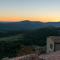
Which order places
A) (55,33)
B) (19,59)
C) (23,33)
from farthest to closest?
1. (55,33)
2. (23,33)
3. (19,59)

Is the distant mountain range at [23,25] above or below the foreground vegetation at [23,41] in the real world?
above

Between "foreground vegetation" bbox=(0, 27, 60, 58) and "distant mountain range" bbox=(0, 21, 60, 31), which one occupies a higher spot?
"distant mountain range" bbox=(0, 21, 60, 31)

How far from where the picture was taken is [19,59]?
13.1 ft

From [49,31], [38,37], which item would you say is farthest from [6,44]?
[49,31]

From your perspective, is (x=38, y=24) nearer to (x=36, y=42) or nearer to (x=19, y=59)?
(x=36, y=42)

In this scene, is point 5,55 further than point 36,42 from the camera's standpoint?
No

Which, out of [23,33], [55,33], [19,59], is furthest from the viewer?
[55,33]

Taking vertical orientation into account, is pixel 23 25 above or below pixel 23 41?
above

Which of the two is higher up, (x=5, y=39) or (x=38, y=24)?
(x=38, y=24)

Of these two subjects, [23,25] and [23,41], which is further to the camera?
[23,41]

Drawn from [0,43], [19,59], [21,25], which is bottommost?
[19,59]

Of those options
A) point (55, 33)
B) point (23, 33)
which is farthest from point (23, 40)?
point (55, 33)

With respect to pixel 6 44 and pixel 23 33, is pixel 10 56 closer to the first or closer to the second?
pixel 6 44

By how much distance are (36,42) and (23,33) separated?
1.22 feet
